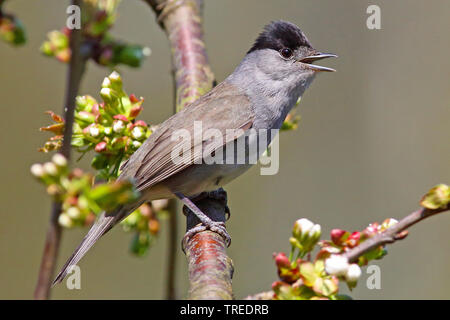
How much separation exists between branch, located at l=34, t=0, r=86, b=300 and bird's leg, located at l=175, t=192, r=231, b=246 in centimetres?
143

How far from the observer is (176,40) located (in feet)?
11.8

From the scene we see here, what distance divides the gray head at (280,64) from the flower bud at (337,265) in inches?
78.0

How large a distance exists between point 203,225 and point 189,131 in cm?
67

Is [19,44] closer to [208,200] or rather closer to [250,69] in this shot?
[208,200]

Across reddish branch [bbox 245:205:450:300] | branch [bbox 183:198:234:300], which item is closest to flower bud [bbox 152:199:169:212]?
branch [bbox 183:198:234:300]

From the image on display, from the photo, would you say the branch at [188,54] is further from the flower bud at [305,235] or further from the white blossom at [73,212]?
the white blossom at [73,212]

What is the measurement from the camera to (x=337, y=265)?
1.60m

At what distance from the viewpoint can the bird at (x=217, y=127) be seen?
3.03 m

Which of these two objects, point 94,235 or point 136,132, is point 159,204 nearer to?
point 94,235

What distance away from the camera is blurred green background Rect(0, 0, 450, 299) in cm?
548

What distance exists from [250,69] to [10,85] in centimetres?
361

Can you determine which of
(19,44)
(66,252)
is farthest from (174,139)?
(66,252)

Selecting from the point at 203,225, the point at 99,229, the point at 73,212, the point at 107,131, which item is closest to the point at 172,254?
the point at 203,225

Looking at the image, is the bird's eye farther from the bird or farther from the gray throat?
the gray throat
